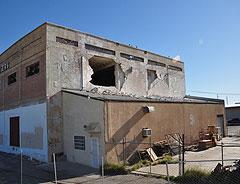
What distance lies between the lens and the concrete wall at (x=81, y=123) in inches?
731

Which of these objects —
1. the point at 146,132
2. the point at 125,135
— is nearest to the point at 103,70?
the point at 146,132

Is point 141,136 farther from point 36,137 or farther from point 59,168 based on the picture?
point 36,137

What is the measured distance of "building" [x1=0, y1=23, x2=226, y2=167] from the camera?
63.3ft

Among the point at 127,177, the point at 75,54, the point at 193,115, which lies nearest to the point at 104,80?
the point at 75,54

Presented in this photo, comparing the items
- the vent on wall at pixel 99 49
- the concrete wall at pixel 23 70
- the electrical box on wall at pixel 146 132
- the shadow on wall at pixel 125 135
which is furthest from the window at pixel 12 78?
the electrical box on wall at pixel 146 132

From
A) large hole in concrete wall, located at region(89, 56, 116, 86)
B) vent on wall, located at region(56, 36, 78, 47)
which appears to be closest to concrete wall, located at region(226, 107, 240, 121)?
large hole in concrete wall, located at region(89, 56, 116, 86)

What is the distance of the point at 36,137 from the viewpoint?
74.9 feet

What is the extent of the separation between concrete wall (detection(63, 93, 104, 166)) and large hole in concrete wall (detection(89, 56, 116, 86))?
6006mm

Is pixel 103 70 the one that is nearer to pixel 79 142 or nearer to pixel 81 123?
pixel 81 123

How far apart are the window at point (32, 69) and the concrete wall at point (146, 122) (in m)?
8.04

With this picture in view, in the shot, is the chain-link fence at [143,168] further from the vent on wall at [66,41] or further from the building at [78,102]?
the vent on wall at [66,41]

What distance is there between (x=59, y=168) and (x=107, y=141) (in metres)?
3.66

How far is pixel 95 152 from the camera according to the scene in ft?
61.1

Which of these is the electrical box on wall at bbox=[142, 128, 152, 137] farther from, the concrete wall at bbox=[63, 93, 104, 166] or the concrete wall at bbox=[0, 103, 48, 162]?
the concrete wall at bbox=[0, 103, 48, 162]
